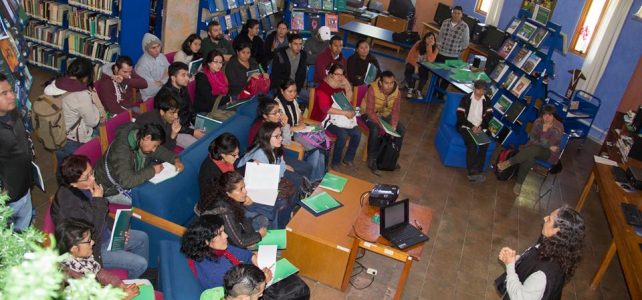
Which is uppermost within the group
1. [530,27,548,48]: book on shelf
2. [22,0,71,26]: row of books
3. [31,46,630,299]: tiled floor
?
[530,27,548,48]: book on shelf

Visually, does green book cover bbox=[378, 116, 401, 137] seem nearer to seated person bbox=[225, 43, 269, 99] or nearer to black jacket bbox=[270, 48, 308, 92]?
black jacket bbox=[270, 48, 308, 92]

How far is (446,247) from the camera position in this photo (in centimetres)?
545

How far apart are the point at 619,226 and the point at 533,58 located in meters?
3.21

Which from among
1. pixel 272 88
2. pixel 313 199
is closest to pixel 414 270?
pixel 313 199

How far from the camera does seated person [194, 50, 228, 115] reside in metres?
5.77

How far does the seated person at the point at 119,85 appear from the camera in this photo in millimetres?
5402

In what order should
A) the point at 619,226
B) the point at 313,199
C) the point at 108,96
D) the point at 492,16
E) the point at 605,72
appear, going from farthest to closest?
the point at 492,16, the point at 605,72, the point at 108,96, the point at 619,226, the point at 313,199

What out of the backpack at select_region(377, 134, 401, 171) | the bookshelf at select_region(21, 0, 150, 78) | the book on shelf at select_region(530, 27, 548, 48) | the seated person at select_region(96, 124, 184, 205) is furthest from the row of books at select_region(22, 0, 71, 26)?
the book on shelf at select_region(530, 27, 548, 48)

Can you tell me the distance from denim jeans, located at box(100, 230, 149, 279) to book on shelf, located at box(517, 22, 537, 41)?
6291 mm

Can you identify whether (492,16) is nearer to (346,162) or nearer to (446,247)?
(346,162)

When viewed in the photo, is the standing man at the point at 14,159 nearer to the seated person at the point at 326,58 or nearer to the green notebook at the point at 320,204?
the green notebook at the point at 320,204

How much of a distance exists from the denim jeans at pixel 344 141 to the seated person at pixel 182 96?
1805 millimetres

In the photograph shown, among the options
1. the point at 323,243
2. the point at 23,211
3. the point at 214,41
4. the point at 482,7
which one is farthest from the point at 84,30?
the point at 482,7

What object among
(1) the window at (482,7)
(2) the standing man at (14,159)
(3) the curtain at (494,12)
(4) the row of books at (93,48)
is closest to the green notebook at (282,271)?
(2) the standing man at (14,159)
